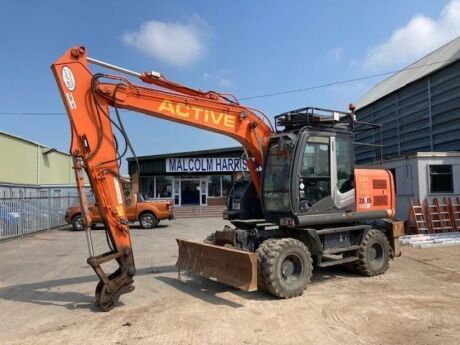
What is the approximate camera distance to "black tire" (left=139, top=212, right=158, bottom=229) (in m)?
22.2

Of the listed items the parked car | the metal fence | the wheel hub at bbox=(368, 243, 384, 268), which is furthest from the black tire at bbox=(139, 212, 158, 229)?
the wheel hub at bbox=(368, 243, 384, 268)

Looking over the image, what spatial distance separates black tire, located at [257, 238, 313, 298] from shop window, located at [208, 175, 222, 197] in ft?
85.6

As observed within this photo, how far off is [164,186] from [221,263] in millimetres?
26389

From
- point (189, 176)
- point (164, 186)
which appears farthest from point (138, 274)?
point (164, 186)

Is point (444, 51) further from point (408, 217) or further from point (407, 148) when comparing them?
point (408, 217)

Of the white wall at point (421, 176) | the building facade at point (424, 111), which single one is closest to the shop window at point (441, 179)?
the white wall at point (421, 176)

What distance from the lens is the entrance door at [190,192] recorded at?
33.9 metres

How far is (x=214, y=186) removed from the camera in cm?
3406

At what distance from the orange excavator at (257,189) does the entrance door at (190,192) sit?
952 inches

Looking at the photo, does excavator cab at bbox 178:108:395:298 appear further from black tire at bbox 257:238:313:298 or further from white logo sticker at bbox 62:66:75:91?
white logo sticker at bbox 62:66:75:91

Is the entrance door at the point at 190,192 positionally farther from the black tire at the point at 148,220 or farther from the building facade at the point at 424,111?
the building facade at the point at 424,111

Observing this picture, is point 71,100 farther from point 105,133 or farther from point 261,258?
point 261,258

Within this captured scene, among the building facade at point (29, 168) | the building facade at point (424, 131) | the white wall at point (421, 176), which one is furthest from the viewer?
the building facade at point (29, 168)

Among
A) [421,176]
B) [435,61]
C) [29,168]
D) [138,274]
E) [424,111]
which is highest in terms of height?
[435,61]
